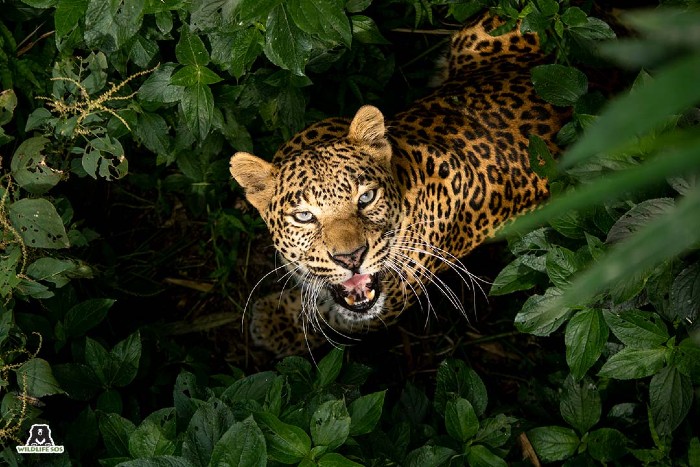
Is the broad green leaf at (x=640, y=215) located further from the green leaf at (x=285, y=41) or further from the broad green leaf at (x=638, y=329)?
the green leaf at (x=285, y=41)

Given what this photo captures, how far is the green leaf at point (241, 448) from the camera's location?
91.4 inches

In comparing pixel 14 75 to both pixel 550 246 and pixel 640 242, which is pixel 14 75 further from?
pixel 640 242

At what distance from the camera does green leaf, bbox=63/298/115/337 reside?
351 cm

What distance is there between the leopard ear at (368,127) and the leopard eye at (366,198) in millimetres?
241

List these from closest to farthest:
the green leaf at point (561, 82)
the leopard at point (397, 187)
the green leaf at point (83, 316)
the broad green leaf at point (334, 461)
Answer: the broad green leaf at point (334, 461)
the green leaf at point (561, 82)
the leopard at point (397, 187)
the green leaf at point (83, 316)

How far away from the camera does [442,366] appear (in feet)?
11.1

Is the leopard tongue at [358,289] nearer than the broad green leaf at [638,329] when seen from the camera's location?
No

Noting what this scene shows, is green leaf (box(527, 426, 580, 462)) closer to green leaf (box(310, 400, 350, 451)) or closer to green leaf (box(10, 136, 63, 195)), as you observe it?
green leaf (box(310, 400, 350, 451))

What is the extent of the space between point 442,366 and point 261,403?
0.85 metres

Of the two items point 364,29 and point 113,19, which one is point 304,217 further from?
point 113,19

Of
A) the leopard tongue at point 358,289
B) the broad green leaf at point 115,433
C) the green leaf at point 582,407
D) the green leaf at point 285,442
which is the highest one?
the green leaf at point 285,442

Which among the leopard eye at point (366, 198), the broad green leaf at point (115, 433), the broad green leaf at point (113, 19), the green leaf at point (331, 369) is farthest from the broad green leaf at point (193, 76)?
the broad green leaf at point (115, 433)

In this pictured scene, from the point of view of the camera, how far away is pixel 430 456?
2865 millimetres

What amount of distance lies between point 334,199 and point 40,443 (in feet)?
4.93
